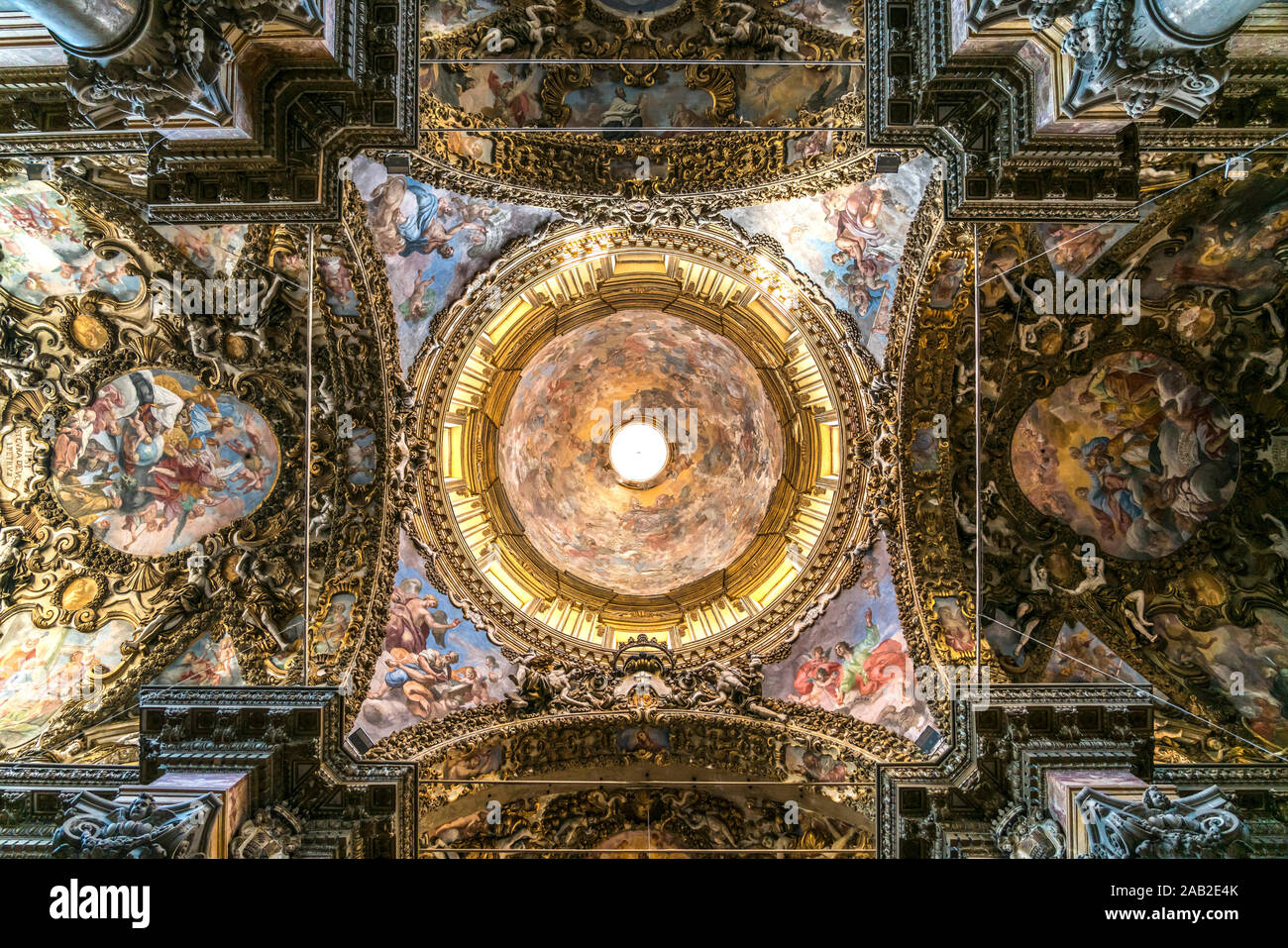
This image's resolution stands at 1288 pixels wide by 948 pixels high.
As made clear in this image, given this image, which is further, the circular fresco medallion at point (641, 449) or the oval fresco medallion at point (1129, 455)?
the circular fresco medallion at point (641, 449)

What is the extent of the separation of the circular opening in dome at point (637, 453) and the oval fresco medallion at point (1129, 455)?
21.4 ft

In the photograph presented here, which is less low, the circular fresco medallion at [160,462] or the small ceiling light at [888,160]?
the small ceiling light at [888,160]

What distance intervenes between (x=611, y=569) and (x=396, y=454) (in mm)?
4764

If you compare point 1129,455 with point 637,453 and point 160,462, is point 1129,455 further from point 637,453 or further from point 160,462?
point 160,462

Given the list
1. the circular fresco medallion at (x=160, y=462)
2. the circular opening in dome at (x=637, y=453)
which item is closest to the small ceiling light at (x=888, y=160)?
the circular opening in dome at (x=637, y=453)

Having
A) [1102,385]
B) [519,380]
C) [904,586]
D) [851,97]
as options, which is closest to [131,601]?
[519,380]

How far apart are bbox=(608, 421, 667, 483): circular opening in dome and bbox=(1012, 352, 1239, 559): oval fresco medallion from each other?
6.51 m

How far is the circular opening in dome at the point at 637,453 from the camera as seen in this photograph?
16703 millimetres

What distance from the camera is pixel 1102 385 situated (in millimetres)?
14000

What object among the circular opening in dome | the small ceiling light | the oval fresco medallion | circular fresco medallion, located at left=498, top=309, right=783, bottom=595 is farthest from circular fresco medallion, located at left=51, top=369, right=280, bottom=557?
the oval fresco medallion

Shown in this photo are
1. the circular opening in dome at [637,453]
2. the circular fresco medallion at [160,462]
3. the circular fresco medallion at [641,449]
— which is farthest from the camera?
the circular opening in dome at [637,453]

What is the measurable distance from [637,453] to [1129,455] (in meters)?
8.58

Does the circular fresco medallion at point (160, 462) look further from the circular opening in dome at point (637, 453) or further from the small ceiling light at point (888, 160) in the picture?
the small ceiling light at point (888, 160)

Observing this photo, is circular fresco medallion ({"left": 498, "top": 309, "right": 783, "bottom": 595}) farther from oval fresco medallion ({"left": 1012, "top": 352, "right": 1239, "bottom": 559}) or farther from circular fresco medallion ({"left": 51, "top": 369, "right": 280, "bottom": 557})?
oval fresco medallion ({"left": 1012, "top": 352, "right": 1239, "bottom": 559})
